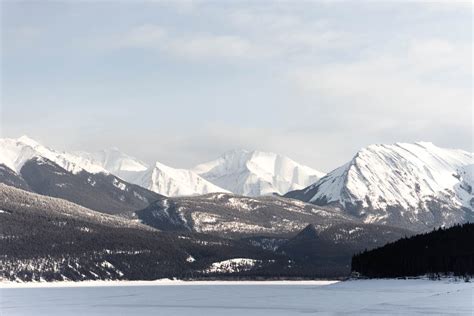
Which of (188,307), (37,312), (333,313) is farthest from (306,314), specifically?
(37,312)

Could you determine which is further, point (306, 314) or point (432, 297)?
point (432, 297)

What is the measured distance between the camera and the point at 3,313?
174250mm

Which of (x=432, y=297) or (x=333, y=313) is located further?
(x=432, y=297)

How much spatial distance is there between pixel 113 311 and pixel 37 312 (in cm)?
1464

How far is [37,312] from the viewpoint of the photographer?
577ft

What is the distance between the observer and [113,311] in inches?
7018

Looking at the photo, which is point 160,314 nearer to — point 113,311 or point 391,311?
point 113,311

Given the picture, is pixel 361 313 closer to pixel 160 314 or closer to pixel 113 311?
pixel 160 314

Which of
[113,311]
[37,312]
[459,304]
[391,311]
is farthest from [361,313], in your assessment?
[37,312]

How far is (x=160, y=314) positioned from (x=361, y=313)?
126 ft

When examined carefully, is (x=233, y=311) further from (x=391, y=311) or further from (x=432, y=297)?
(x=432, y=297)

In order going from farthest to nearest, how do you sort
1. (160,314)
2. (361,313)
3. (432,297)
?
1. (432,297)
2. (160,314)
3. (361,313)

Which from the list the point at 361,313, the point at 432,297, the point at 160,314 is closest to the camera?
the point at 361,313

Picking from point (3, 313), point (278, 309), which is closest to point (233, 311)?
point (278, 309)
